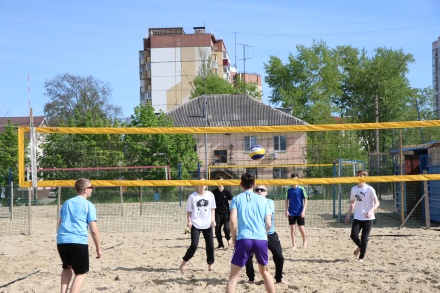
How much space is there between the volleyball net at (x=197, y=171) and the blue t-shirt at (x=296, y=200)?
1247 mm

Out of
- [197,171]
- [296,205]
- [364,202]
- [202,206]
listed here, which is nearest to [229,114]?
[197,171]

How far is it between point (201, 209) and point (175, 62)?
5033 centimetres

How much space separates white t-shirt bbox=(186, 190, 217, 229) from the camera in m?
8.11

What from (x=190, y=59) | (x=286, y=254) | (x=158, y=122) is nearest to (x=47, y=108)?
(x=190, y=59)

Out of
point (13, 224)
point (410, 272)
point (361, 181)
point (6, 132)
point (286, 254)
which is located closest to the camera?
point (410, 272)

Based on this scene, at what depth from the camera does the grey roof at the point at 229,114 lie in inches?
1620

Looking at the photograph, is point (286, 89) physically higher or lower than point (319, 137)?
higher

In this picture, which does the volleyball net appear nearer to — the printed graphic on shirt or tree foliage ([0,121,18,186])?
the printed graphic on shirt

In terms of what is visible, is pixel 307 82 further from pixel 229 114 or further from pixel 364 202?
pixel 364 202

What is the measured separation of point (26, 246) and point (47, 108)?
1627 inches

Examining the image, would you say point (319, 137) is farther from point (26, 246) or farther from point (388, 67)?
point (26, 246)

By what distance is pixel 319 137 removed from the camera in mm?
34344

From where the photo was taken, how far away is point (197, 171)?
21969 mm

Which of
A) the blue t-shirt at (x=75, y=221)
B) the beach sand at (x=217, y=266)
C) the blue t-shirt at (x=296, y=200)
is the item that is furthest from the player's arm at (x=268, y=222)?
the blue t-shirt at (x=296, y=200)
